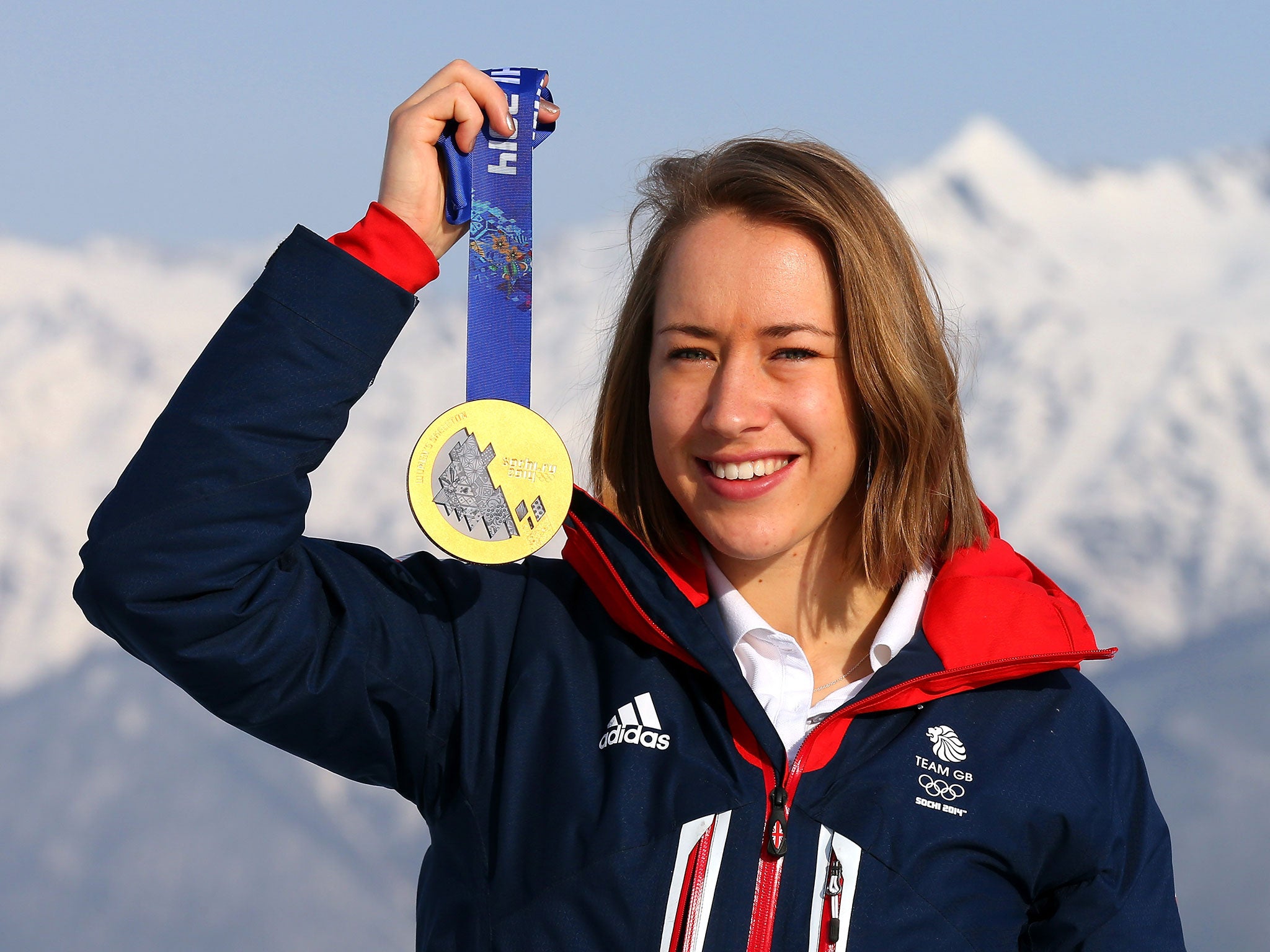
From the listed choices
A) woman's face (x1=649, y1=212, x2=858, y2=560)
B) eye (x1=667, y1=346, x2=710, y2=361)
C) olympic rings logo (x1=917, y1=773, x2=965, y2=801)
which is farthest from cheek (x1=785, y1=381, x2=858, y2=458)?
olympic rings logo (x1=917, y1=773, x2=965, y2=801)

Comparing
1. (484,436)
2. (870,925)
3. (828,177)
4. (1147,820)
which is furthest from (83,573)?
(1147,820)

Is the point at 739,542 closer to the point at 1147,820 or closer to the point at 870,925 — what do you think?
the point at 870,925

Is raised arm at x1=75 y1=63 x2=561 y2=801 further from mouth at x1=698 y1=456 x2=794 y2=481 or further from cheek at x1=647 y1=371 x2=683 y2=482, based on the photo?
mouth at x1=698 y1=456 x2=794 y2=481

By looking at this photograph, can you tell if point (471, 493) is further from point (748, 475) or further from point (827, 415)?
point (827, 415)

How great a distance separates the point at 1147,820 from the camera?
1.80 meters

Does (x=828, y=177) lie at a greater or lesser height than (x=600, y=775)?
greater

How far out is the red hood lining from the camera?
69.2 inches

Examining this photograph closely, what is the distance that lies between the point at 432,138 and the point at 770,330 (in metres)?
0.51

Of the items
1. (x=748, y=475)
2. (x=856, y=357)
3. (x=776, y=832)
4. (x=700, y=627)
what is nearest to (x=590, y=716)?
(x=700, y=627)

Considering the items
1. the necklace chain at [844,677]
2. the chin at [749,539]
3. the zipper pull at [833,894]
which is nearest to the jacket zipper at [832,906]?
the zipper pull at [833,894]

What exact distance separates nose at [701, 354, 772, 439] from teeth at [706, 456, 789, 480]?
0.17 ft

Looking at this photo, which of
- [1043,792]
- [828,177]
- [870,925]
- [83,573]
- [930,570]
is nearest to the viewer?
[83,573]

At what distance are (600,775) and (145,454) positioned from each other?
0.70 m

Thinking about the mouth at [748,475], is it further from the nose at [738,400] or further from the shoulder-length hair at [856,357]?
the shoulder-length hair at [856,357]
